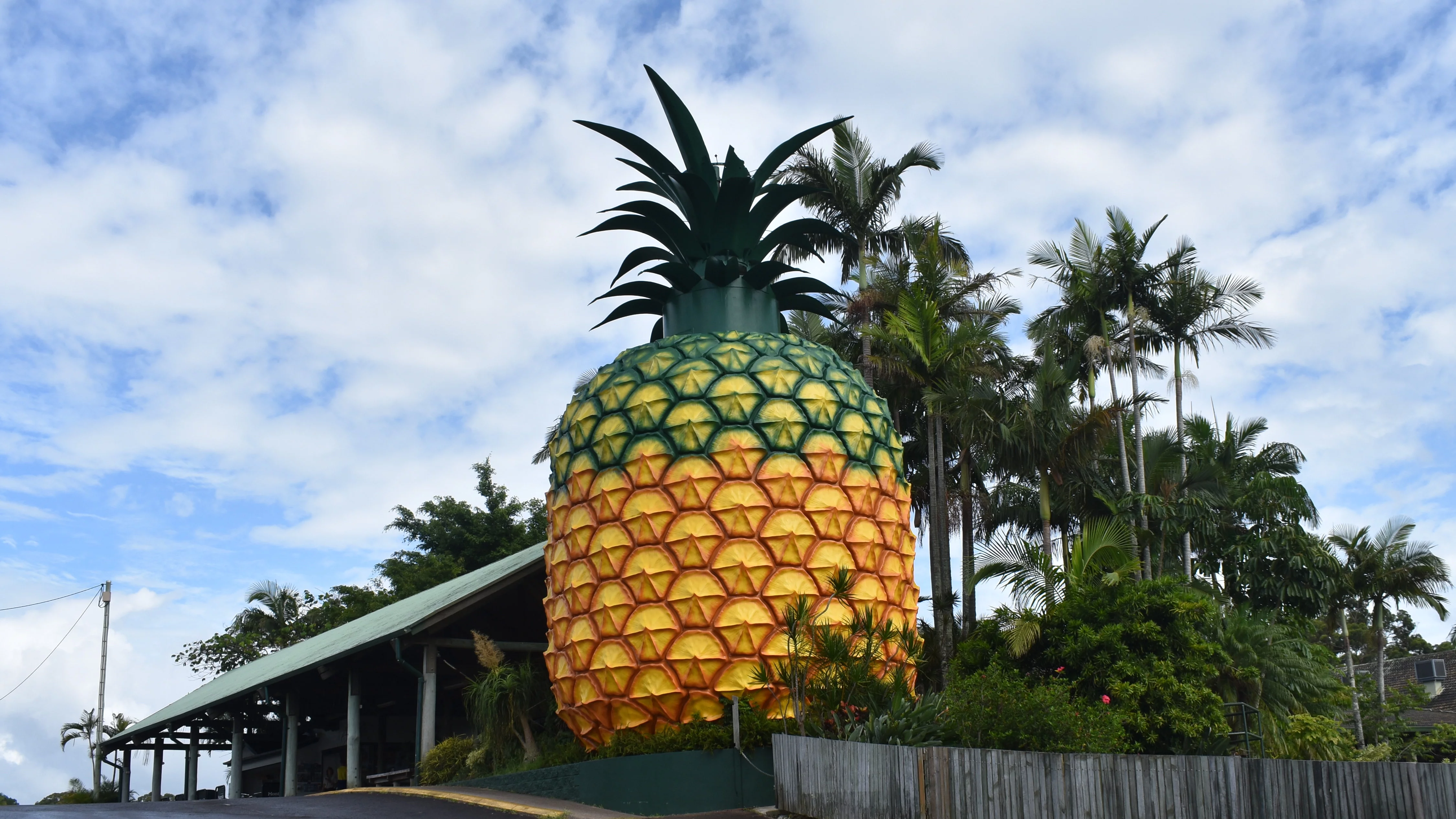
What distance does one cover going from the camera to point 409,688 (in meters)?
29.8

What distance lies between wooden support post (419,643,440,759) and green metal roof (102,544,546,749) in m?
0.76

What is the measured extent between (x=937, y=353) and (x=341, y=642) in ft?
48.7

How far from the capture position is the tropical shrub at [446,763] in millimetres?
20047

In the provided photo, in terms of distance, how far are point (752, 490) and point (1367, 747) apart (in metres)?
15.3

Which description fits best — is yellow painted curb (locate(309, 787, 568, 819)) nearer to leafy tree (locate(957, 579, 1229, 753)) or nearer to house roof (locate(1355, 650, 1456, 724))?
leafy tree (locate(957, 579, 1229, 753))

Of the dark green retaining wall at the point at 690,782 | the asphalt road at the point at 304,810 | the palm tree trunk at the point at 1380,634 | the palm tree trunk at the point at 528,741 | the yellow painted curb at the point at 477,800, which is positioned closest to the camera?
the yellow painted curb at the point at 477,800

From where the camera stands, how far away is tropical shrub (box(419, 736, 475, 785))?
2005cm

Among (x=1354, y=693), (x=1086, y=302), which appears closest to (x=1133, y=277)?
(x=1086, y=302)

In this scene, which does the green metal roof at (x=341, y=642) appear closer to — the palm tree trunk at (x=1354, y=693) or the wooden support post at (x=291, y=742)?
the wooden support post at (x=291, y=742)

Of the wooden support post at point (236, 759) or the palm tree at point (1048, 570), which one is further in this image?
the wooden support post at point (236, 759)

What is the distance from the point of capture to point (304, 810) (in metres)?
→ 17.0

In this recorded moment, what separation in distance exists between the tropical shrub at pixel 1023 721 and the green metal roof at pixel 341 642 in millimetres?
8320

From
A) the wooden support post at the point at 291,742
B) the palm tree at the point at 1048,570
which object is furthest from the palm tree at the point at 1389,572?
the wooden support post at the point at 291,742

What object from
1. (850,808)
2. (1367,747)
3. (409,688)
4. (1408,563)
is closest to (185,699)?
(409,688)
